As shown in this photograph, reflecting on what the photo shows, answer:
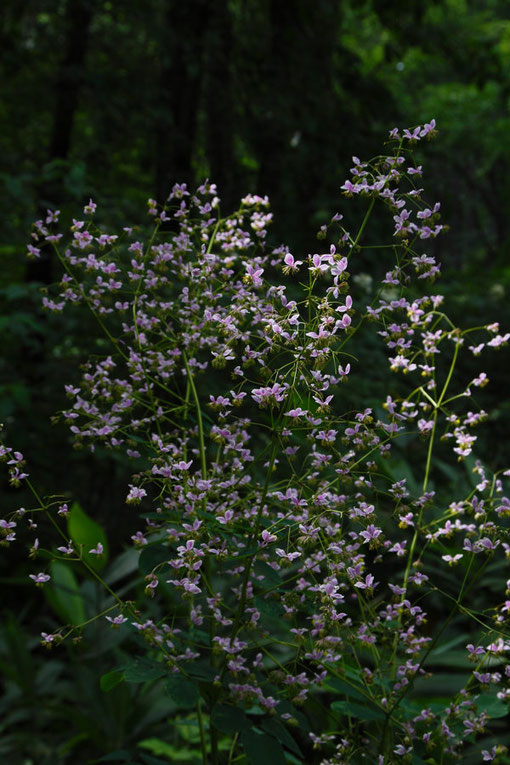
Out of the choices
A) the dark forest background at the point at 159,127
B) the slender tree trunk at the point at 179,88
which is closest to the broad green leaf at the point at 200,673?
the dark forest background at the point at 159,127

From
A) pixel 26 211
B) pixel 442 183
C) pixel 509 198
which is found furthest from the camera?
pixel 509 198

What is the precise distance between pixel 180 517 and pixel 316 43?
13.1 ft

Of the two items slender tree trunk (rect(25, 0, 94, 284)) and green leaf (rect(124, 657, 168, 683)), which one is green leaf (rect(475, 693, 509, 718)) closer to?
green leaf (rect(124, 657, 168, 683))

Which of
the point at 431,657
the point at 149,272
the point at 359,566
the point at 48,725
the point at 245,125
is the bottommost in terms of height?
the point at 48,725

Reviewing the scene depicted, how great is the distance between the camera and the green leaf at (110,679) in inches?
40.6

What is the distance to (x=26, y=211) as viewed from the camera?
382 centimetres

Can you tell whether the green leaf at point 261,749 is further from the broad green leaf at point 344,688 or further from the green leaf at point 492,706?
the green leaf at point 492,706

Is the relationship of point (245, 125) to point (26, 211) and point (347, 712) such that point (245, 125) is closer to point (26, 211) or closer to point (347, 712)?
point (26, 211)

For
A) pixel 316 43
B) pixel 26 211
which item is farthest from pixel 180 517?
pixel 316 43

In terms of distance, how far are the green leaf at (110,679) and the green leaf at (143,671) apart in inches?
0.9

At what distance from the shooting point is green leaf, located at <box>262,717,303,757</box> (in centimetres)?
101

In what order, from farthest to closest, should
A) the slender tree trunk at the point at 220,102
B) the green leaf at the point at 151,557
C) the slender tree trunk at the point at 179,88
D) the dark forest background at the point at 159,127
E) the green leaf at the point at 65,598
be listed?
the slender tree trunk at the point at 220,102
the slender tree trunk at the point at 179,88
the dark forest background at the point at 159,127
the green leaf at the point at 65,598
the green leaf at the point at 151,557

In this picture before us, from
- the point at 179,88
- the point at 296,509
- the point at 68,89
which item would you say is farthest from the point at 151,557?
the point at 68,89

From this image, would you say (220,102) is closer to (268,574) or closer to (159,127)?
(159,127)
